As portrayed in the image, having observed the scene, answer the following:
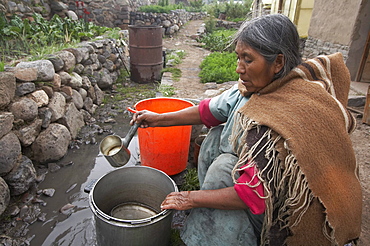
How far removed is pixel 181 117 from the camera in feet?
6.18

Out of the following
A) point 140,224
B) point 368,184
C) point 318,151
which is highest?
point 318,151

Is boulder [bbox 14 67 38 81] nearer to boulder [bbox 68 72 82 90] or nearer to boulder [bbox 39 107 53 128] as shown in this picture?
boulder [bbox 39 107 53 128]

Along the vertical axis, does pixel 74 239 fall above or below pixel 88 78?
below

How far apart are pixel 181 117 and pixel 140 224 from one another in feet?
2.50

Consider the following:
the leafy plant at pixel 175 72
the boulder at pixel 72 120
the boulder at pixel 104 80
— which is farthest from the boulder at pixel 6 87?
the leafy plant at pixel 175 72

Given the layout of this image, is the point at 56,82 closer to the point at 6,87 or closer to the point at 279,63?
the point at 6,87

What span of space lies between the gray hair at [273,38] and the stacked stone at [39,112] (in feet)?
7.17

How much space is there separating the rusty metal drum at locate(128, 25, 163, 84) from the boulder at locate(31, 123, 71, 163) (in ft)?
9.77

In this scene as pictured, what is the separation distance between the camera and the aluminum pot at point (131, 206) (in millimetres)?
1418

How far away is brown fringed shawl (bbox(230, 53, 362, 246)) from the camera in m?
1.16

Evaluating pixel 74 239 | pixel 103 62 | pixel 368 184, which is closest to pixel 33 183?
pixel 74 239

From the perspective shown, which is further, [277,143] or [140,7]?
[140,7]

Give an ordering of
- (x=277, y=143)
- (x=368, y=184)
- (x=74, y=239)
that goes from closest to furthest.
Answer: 1. (x=277, y=143)
2. (x=74, y=239)
3. (x=368, y=184)

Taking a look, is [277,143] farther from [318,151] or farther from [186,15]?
[186,15]
